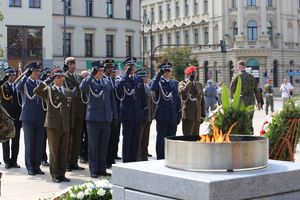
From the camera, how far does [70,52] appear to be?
55.4m

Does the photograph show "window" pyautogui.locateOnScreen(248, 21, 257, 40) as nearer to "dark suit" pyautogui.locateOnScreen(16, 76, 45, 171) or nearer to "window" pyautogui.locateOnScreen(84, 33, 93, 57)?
"window" pyautogui.locateOnScreen(84, 33, 93, 57)

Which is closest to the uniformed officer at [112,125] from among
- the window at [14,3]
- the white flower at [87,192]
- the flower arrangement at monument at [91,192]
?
the flower arrangement at monument at [91,192]

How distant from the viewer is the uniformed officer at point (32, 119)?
36.2 feet

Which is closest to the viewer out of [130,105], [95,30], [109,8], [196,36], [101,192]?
[101,192]

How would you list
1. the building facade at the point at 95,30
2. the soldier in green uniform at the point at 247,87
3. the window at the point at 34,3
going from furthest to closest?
the building facade at the point at 95,30
the window at the point at 34,3
the soldier in green uniform at the point at 247,87

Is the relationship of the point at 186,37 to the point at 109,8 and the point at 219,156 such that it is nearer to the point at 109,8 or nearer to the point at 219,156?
the point at 109,8

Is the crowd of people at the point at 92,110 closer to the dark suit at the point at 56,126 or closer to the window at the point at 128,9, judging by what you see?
the dark suit at the point at 56,126

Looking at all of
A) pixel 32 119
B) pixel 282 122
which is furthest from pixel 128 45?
pixel 282 122

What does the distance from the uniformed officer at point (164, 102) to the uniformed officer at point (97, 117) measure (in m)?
1.47

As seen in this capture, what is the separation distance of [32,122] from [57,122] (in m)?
1.09

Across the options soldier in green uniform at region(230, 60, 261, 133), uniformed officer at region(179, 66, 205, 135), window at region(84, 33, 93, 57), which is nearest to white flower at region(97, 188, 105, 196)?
uniformed officer at region(179, 66, 205, 135)

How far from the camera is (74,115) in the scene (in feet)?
38.0

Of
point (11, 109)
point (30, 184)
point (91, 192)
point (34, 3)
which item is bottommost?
point (30, 184)

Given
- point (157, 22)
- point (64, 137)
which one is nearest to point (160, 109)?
point (64, 137)
